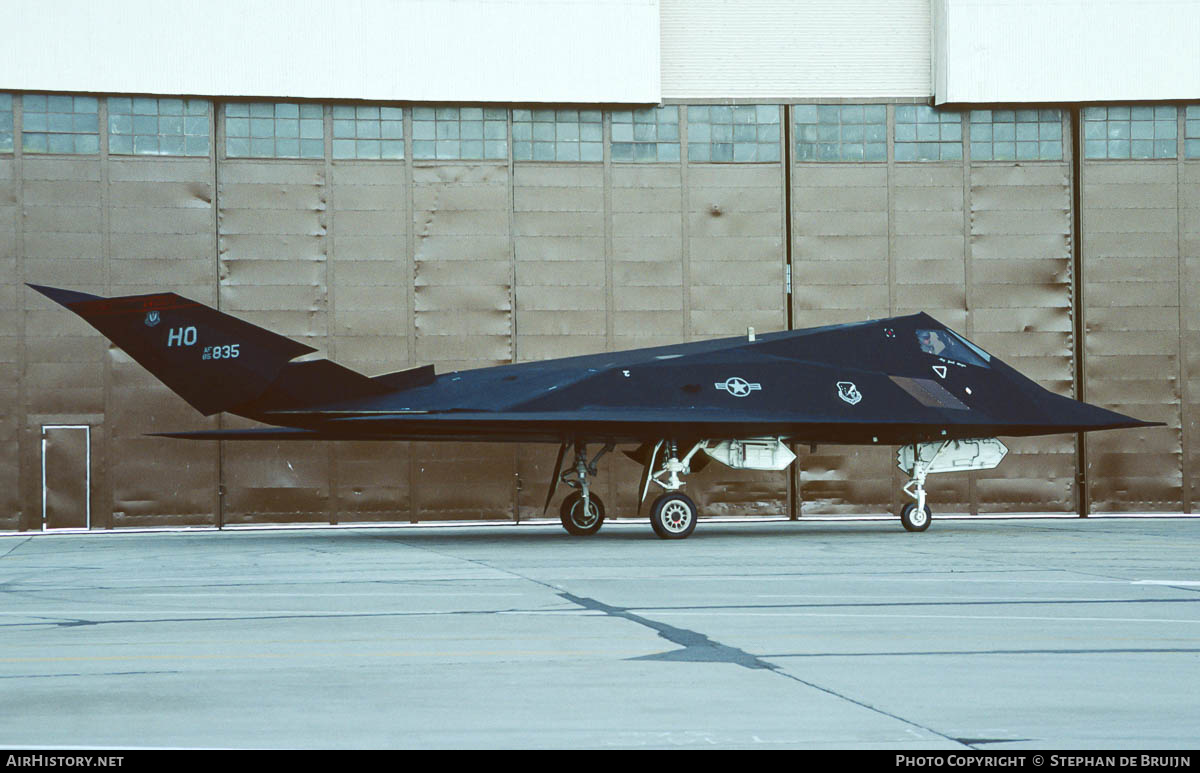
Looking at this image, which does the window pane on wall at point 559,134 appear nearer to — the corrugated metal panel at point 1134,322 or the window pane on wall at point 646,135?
the window pane on wall at point 646,135

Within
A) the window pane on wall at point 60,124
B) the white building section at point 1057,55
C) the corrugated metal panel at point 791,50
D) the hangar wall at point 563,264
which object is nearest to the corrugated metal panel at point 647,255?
the hangar wall at point 563,264

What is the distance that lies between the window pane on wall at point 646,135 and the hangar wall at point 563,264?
0.04m

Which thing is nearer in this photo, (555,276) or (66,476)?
(66,476)

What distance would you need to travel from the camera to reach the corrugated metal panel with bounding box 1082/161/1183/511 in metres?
24.6

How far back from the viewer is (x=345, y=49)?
23.4m

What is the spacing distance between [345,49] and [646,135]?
18.5 ft

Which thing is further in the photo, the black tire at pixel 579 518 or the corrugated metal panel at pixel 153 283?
the corrugated metal panel at pixel 153 283

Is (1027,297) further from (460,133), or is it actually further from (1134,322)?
(460,133)

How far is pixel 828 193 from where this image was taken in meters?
24.4

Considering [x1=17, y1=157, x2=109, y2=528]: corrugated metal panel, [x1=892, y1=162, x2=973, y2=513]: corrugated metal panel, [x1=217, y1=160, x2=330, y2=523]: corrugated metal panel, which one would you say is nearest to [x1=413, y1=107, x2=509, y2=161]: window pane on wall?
[x1=217, y1=160, x2=330, y2=523]: corrugated metal panel

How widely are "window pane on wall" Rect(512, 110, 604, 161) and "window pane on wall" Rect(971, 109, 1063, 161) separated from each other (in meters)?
7.08

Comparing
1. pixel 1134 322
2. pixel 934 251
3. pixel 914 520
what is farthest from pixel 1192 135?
pixel 914 520

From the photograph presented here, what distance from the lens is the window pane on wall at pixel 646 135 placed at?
2430 cm

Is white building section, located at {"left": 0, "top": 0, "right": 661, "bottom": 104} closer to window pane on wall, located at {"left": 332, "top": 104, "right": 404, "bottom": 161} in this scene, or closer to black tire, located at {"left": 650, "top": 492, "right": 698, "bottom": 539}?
window pane on wall, located at {"left": 332, "top": 104, "right": 404, "bottom": 161}
